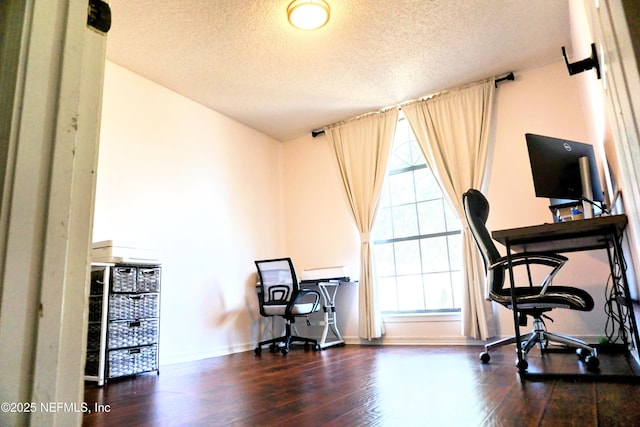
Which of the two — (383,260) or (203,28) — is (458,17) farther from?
(383,260)

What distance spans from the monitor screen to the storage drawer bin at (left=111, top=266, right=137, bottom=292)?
300 cm

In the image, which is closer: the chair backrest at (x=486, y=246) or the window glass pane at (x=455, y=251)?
the chair backrest at (x=486, y=246)

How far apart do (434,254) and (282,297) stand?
1807 millimetres

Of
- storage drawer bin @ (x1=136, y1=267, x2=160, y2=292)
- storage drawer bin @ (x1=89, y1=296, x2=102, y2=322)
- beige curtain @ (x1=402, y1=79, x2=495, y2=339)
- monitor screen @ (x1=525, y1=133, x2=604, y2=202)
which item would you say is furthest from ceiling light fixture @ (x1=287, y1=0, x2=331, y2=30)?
storage drawer bin @ (x1=89, y1=296, x2=102, y2=322)

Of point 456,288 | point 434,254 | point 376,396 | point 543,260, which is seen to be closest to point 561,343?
point 543,260

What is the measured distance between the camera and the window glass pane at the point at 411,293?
4.48 m

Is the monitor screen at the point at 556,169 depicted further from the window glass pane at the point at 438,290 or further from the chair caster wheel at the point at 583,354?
the window glass pane at the point at 438,290

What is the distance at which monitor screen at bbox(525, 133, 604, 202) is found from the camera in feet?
8.47

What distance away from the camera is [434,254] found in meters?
4.46

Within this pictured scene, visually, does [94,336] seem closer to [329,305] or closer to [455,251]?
[329,305]

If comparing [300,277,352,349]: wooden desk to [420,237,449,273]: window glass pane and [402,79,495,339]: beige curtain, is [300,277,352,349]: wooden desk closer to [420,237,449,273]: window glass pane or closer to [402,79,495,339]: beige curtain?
[420,237,449,273]: window glass pane

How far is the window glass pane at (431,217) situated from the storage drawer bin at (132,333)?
3039mm

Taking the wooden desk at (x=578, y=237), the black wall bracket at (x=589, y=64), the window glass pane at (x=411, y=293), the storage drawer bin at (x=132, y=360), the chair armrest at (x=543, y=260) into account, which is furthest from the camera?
the window glass pane at (x=411, y=293)

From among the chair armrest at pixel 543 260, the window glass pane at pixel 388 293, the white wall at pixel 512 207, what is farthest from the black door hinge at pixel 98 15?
the window glass pane at pixel 388 293
